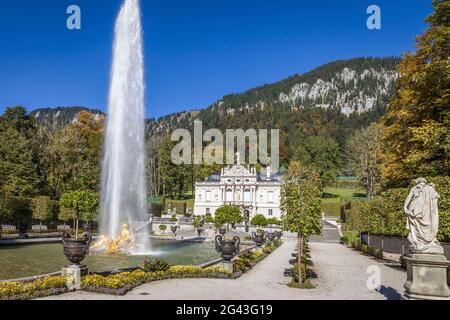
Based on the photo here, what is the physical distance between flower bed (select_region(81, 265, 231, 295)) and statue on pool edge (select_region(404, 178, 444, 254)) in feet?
23.7

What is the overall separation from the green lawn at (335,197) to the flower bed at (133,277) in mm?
53602

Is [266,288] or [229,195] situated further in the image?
[229,195]

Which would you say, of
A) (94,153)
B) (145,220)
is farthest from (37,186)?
(145,220)

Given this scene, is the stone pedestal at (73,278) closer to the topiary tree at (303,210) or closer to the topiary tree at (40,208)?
the topiary tree at (303,210)

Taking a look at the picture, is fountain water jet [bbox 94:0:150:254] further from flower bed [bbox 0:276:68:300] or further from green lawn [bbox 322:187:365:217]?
green lawn [bbox 322:187:365:217]

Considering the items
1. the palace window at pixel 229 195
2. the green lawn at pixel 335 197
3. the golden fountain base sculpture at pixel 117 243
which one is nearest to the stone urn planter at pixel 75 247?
the golden fountain base sculpture at pixel 117 243

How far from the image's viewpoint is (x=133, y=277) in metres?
12.9

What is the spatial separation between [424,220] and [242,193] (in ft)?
202

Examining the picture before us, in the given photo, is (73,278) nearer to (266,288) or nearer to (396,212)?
(266,288)

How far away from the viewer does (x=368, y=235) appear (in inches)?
1336

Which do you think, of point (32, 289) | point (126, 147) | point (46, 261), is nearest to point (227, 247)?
point (32, 289)

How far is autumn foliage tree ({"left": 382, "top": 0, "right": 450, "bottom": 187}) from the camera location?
21.2 metres
